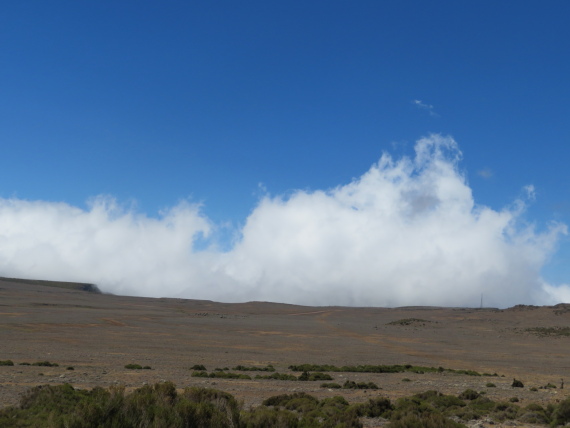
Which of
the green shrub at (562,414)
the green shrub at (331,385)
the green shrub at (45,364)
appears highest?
the green shrub at (562,414)

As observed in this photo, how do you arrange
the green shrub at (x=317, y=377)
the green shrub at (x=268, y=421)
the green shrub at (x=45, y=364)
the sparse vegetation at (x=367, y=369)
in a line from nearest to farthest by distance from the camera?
the green shrub at (x=268, y=421)
the green shrub at (x=317, y=377)
the green shrub at (x=45, y=364)
the sparse vegetation at (x=367, y=369)

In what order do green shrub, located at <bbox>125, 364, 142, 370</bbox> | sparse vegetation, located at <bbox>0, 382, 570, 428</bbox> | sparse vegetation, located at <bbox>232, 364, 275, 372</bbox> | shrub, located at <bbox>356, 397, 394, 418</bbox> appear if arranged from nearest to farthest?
1. sparse vegetation, located at <bbox>0, 382, 570, 428</bbox>
2. shrub, located at <bbox>356, 397, 394, 418</bbox>
3. green shrub, located at <bbox>125, 364, 142, 370</bbox>
4. sparse vegetation, located at <bbox>232, 364, 275, 372</bbox>

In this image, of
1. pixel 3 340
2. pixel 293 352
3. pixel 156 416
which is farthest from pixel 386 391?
pixel 3 340

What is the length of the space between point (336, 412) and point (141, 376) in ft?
42.6

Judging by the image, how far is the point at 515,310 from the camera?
456ft

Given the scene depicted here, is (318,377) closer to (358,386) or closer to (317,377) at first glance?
(317,377)

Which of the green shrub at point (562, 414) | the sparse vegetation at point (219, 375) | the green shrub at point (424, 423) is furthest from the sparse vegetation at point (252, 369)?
the green shrub at point (424, 423)

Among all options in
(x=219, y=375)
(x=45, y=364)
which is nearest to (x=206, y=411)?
(x=219, y=375)

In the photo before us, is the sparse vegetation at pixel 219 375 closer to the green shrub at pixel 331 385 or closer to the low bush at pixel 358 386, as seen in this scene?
the green shrub at pixel 331 385

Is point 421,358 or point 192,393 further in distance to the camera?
point 421,358

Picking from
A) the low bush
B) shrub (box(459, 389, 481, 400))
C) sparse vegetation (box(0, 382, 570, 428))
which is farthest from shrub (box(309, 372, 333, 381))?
sparse vegetation (box(0, 382, 570, 428))

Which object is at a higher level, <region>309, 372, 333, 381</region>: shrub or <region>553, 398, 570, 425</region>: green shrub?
<region>553, 398, 570, 425</region>: green shrub

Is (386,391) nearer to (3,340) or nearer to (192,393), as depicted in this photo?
(192,393)

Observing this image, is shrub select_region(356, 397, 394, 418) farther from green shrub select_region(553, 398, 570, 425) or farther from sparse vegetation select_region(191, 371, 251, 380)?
sparse vegetation select_region(191, 371, 251, 380)
